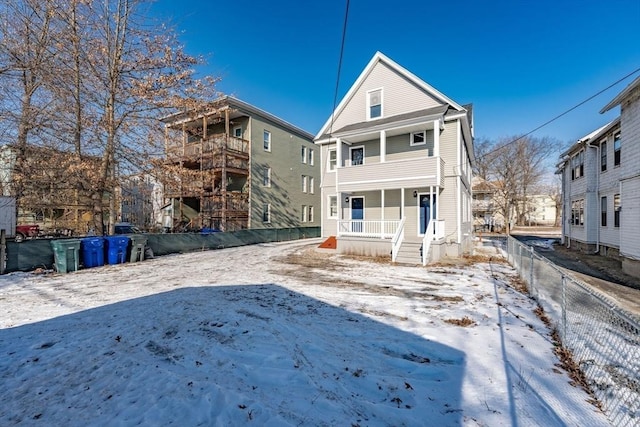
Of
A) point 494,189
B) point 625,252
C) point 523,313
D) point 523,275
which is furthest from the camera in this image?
point 494,189

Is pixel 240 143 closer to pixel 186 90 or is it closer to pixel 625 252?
pixel 186 90

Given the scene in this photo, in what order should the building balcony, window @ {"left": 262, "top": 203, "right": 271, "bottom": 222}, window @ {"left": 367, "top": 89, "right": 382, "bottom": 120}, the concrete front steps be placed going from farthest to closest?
window @ {"left": 262, "top": 203, "right": 271, "bottom": 222} < window @ {"left": 367, "top": 89, "right": 382, "bottom": 120} < the building balcony < the concrete front steps

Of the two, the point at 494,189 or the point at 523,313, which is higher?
the point at 494,189

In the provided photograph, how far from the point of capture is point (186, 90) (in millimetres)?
14008

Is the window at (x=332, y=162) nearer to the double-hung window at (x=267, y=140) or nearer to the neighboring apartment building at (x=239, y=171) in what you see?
the neighboring apartment building at (x=239, y=171)

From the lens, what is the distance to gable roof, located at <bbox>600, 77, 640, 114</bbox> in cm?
945

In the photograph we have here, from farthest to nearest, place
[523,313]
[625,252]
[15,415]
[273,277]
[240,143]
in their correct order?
[240,143] → [625,252] → [273,277] → [523,313] → [15,415]

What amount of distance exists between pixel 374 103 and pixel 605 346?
13915 millimetres

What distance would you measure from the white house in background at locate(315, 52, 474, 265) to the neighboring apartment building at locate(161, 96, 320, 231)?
7693mm

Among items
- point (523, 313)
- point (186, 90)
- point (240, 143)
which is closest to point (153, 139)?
point (186, 90)

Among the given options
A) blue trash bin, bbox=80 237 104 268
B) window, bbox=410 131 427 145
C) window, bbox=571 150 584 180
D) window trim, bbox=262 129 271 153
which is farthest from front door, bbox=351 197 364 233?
window, bbox=571 150 584 180

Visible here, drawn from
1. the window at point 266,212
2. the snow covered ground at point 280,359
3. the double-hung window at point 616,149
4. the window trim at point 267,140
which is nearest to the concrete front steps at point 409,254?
the snow covered ground at point 280,359

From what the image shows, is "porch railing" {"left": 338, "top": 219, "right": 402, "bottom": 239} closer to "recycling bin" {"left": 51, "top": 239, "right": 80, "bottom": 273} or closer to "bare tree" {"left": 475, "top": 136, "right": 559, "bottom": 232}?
"recycling bin" {"left": 51, "top": 239, "right": 80, "bottom": 273}

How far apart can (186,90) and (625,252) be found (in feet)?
64.6
